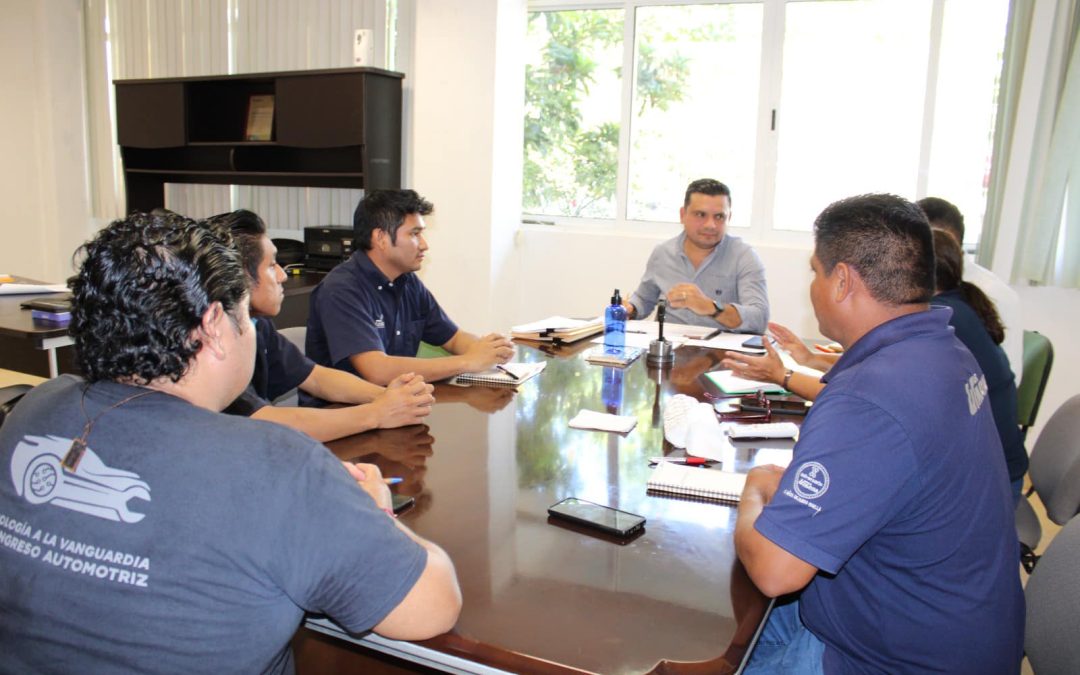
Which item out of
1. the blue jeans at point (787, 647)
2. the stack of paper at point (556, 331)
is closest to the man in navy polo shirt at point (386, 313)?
the stack of paper at point (556, 331)

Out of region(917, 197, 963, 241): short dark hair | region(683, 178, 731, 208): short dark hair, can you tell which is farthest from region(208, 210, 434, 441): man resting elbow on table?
region(683, 178, 731, 208): short dark hair

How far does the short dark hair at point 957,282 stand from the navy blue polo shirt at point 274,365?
178 centimetres

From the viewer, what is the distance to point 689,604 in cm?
116

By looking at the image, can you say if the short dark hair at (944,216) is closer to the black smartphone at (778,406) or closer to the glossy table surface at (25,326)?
the black smartphone at (778,406)

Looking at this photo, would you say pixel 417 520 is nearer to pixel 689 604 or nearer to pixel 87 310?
pixel 689 604

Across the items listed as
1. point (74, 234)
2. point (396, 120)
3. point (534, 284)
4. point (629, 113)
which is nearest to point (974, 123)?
point (629, 113)

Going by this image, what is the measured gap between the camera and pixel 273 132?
5.39 metres

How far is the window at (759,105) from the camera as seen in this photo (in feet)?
14.3

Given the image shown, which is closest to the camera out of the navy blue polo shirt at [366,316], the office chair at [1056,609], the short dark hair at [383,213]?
the office chair at [1056,609]

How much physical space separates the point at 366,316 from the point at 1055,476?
204 centimetres

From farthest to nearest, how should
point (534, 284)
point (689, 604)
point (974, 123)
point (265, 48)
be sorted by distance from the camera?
point (265, 48) < point (534, 284) < point (974, 123) < point (689, 604)

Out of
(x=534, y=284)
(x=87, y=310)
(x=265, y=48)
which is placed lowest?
(x=534, y=284)

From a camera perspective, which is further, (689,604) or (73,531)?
(689,604)

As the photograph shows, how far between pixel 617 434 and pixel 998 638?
3.05 feet
